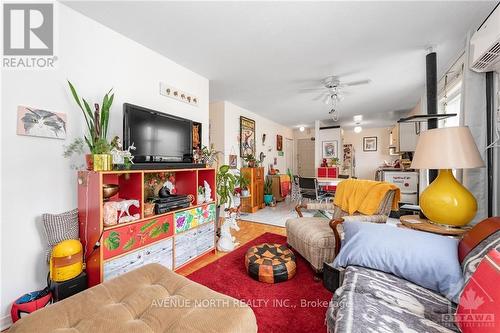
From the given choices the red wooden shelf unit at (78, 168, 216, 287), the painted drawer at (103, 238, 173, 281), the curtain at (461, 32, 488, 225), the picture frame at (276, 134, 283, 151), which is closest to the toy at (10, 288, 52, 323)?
the red wooden shelf unit at (78, 168, 216, 287)

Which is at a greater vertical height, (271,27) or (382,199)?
(271,27)

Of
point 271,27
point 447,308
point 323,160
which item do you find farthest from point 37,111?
point 323,160

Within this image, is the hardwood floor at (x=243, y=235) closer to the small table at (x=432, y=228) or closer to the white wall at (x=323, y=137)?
the small table at (x=432, y=228)

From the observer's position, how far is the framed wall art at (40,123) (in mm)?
1464

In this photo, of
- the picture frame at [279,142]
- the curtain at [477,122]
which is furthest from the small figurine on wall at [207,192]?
the picture frame at [279,142]

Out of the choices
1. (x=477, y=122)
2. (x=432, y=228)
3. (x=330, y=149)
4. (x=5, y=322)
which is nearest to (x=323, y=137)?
(x=330, y=149)

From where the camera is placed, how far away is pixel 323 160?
614cm

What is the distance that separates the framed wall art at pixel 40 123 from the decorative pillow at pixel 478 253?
281 cm

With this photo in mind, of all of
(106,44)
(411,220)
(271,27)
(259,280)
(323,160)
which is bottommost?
(259,280)

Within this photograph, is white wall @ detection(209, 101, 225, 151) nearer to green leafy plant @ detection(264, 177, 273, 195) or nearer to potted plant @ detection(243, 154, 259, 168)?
potted plant @ detection(243, 154, 259, 168)

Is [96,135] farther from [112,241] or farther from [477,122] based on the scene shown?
[477,122]

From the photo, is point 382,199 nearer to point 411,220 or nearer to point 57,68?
point 411,220

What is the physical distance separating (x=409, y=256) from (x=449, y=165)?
782mm

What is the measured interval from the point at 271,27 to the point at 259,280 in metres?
2.43
